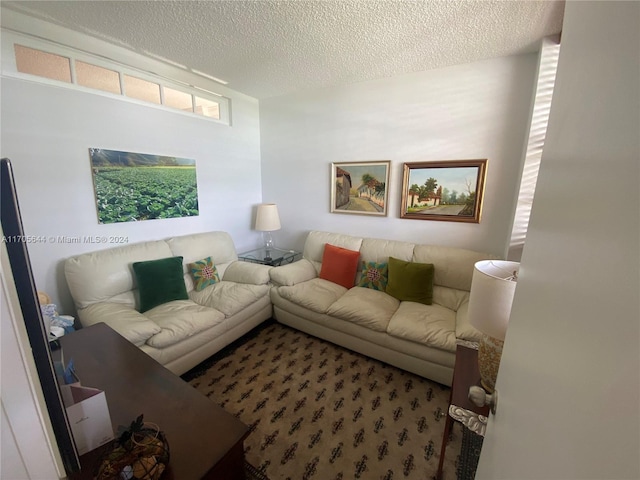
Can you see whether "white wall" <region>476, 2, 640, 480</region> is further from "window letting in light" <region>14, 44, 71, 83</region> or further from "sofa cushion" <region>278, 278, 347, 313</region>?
"window letting in light" <region>14, 44, 71, 83</region>

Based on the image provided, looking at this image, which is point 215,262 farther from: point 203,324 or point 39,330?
point 39,330

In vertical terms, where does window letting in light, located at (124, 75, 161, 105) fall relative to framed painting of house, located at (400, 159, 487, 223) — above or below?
above

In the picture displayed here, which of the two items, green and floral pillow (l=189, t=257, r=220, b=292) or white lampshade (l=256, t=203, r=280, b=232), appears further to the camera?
white lampshade (l=256, t=203, r=280, b=232)

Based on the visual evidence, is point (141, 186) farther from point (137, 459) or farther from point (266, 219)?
point (137, 459)

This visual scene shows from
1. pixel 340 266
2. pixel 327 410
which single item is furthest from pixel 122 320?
pixel 340 266

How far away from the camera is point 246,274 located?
2740 millimetres

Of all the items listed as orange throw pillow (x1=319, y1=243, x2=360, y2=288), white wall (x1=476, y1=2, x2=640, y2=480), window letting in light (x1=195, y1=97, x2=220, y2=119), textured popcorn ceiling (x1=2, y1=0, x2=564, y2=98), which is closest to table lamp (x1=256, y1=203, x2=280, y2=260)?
orange throw pillow (x1=319, y1=243, x2=360, y2=288)

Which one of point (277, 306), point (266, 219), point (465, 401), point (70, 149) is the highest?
point (70, 149)

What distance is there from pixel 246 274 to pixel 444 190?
2270mm

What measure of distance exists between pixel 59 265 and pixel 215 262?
49.2 inches

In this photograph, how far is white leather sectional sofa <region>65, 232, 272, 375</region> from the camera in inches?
71.6

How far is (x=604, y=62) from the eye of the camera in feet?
1.24

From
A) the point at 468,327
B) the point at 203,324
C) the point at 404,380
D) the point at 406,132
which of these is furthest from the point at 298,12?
the point at 404,380

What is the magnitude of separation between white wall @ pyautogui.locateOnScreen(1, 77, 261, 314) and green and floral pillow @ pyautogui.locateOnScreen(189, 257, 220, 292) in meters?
0.50
